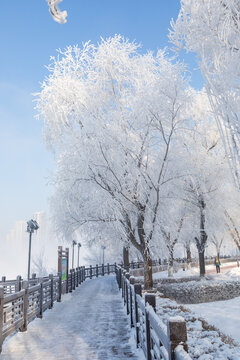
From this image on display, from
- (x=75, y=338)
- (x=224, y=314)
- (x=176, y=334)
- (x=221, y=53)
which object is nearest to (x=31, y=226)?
(x=224, y=314)

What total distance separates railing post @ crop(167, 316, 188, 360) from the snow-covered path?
11.1 ft

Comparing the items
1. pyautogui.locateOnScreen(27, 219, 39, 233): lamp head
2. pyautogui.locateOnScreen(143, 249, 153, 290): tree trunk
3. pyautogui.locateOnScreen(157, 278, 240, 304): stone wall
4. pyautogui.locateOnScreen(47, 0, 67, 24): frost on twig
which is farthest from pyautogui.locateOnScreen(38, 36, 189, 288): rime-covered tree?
pyautogui.locateOnScreen(27, 219, 39, 233): lamp head

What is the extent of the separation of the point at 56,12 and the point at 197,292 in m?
14.2

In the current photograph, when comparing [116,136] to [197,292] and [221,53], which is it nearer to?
[221,53]

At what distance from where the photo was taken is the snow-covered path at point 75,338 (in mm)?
5941

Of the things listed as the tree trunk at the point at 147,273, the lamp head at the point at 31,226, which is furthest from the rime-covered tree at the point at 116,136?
the lamp head at the point at 31,226

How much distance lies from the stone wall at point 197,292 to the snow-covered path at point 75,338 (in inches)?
244

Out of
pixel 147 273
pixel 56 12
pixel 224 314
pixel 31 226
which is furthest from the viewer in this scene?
pixel 31 226

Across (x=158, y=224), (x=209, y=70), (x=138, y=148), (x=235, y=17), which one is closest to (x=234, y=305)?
(x=158, y=224)

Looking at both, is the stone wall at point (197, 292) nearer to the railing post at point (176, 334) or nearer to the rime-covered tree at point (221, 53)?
the rime-covered tree at point (221, 53)

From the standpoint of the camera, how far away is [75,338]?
7.19 metres

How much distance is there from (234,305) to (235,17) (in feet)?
40.4

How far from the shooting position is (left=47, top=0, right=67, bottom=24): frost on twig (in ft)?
25.6

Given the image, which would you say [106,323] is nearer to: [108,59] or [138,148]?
[138,148]
